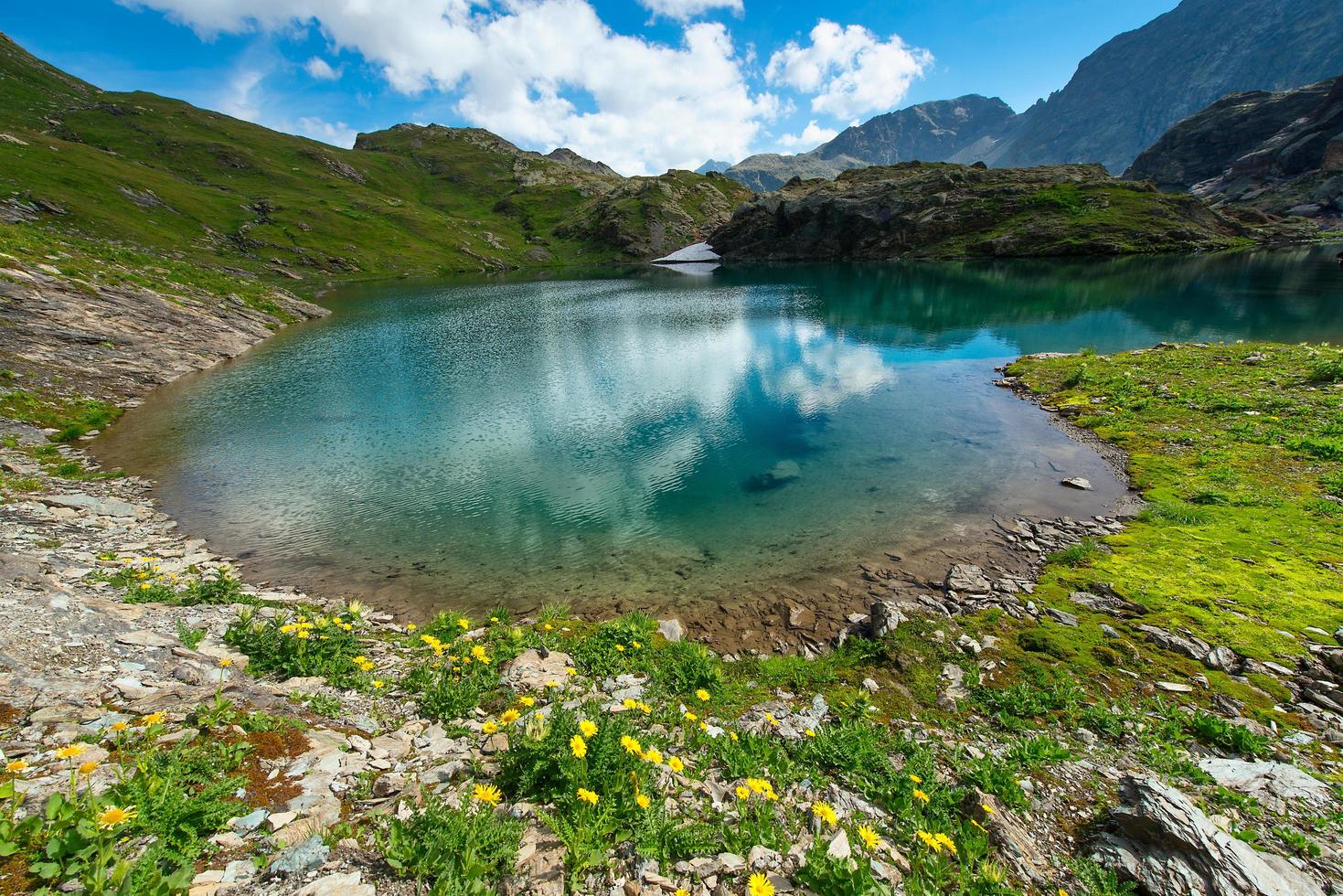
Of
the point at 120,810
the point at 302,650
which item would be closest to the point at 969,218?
the point at 302,650

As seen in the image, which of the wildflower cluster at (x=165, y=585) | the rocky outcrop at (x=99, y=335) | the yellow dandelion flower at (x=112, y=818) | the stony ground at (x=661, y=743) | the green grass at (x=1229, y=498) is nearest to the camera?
the yellow dandelion flower at (x=112, y=818)

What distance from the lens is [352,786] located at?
20.9ft

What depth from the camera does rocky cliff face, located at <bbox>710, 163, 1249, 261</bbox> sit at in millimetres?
125688

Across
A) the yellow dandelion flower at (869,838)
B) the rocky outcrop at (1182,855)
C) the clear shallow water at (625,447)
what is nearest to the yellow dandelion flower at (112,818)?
the yellow dandelion flower at (869,838)

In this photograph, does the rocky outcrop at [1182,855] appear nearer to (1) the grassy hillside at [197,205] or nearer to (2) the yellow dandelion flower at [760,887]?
(2) the yellow dandelion flower at [760,887]

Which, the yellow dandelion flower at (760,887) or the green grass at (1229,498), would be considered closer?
the yellow dandelion flower at (760,887)

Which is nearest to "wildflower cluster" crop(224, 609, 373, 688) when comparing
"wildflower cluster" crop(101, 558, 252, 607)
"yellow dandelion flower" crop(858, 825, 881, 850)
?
"wildflower cluster" crop(101, 558, 252, 607)

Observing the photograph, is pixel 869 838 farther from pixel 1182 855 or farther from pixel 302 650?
pixel 302 650

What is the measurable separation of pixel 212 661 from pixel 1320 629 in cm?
2182

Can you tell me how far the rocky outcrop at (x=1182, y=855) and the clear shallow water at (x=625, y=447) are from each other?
10161mm

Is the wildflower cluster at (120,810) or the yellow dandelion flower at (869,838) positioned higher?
the wildflower cluster at (120,810)

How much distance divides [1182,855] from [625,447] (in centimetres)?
2377

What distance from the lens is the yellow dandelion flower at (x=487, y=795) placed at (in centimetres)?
591

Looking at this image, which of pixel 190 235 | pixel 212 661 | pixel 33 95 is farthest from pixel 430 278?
pixel 33 95
